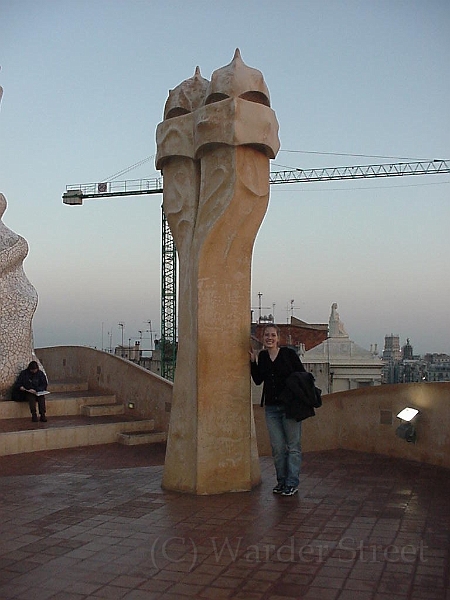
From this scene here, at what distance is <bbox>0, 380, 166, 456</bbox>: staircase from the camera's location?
364 inches

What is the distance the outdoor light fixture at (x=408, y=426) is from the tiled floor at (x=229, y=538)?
20.8 inches

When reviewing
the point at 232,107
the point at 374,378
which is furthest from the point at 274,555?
the point at 374,378

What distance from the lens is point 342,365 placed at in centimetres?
2733

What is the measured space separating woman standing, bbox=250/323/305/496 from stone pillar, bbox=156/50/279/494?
261 mm

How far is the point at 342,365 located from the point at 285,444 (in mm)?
21693

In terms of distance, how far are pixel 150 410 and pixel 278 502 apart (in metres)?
5.63

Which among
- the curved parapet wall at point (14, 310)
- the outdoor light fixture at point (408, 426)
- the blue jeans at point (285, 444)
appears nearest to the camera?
the blue jeans at point (285, 444)

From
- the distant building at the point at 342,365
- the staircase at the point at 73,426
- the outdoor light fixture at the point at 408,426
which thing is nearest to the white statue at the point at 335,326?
the distant building at the point at 342,365

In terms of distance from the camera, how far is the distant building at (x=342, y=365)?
26.9m

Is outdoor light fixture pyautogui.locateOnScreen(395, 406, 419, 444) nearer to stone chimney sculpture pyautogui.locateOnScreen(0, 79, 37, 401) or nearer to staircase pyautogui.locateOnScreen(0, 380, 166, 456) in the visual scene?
staircase pyautogui.locateOnScreen(0, 380, 166, 456)

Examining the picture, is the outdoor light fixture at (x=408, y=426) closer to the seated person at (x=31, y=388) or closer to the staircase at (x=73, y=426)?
the staircase at (x=73, y=426)

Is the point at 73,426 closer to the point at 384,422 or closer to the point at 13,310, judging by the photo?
the point at 13,310

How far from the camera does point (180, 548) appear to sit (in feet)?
14.6

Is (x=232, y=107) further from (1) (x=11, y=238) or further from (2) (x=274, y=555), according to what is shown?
(1) (x=11, y=238)
